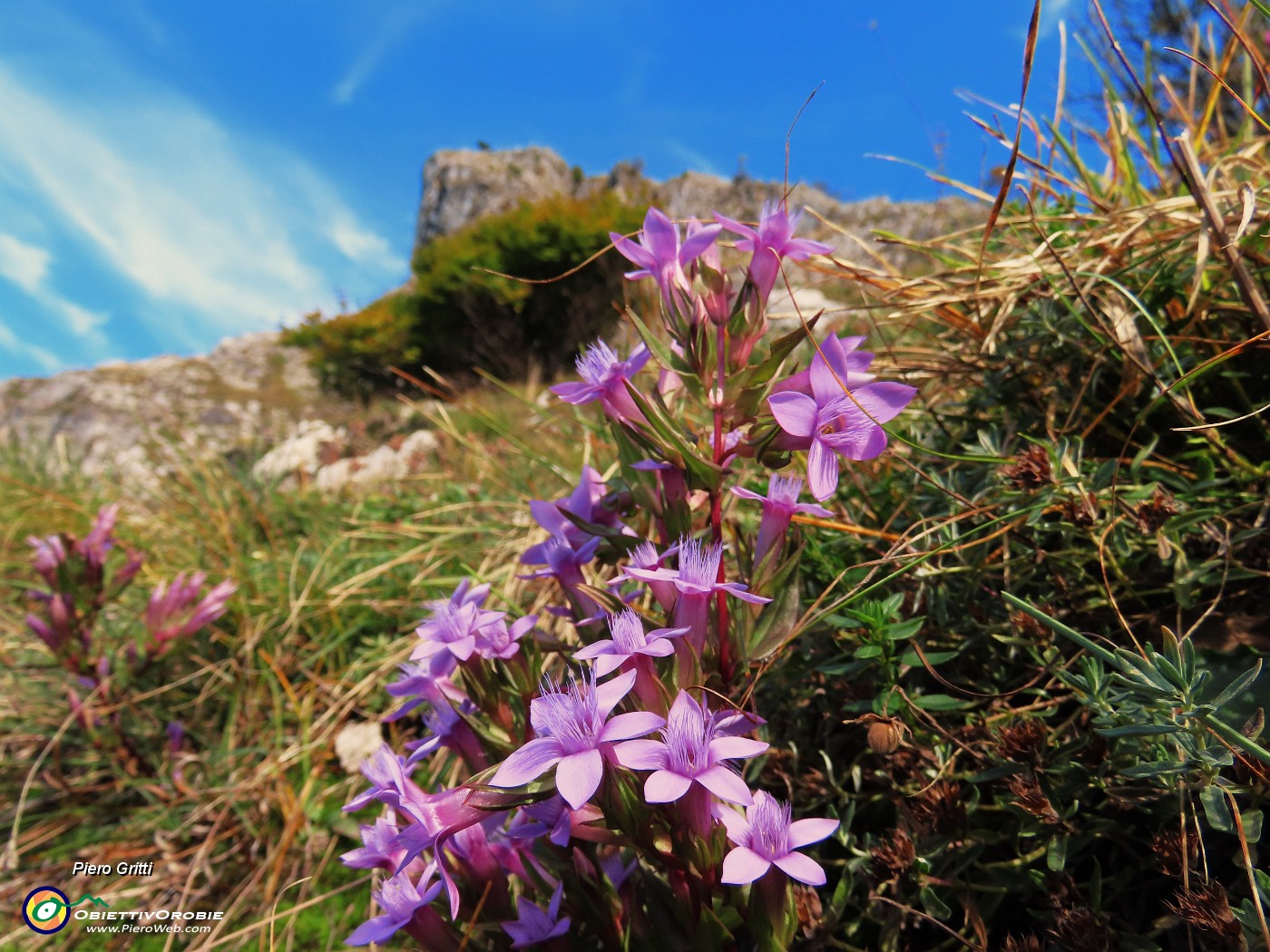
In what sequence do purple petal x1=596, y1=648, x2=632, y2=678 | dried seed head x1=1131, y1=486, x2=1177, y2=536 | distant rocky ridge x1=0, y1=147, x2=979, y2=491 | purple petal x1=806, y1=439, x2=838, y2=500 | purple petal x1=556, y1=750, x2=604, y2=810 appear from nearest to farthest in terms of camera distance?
purple petal x1=556, y1=750, x2=604, y2=810
purple petal x1=596, y1=648, x2=632, y2=678
purple petal x1=806, y1=439, x2=838, y2=500
dried seed head x1=1131, y1=486, x2=1177, y2=536
distant rocky ridge x1=0, y1=147, x2=979, y2=491

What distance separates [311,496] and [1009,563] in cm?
362

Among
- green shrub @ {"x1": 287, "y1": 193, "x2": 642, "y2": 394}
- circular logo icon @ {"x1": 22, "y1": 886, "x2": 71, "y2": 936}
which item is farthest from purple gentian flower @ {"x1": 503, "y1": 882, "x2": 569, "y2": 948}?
green shrub @ {"x1": 287, "y1": 193, "x2": 642, "y2": 394}

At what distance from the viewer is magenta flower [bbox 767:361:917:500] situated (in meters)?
0.89

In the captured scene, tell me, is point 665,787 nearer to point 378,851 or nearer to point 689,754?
point 689,754

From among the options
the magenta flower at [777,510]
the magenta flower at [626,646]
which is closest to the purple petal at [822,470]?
the magenta flower at [777,510]

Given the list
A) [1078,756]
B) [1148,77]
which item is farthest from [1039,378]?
[1148,77]

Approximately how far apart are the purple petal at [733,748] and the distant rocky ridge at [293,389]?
69cm

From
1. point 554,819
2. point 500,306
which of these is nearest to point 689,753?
point 554,819

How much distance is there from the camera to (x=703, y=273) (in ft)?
3.52

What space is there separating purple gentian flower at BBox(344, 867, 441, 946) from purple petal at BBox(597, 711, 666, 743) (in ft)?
Result: 1.20

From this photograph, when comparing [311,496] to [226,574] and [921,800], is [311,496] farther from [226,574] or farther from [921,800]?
[921,800]

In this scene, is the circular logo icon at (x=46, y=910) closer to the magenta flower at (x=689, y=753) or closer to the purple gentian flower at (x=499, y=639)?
the purple gentian flower at (x=499, y=639)

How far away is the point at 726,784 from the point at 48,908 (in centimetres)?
231

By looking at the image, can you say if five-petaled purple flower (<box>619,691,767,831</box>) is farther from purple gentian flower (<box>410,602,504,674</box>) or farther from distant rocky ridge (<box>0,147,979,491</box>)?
distant rocky ridge (<box>0,147,979,491</box>)
